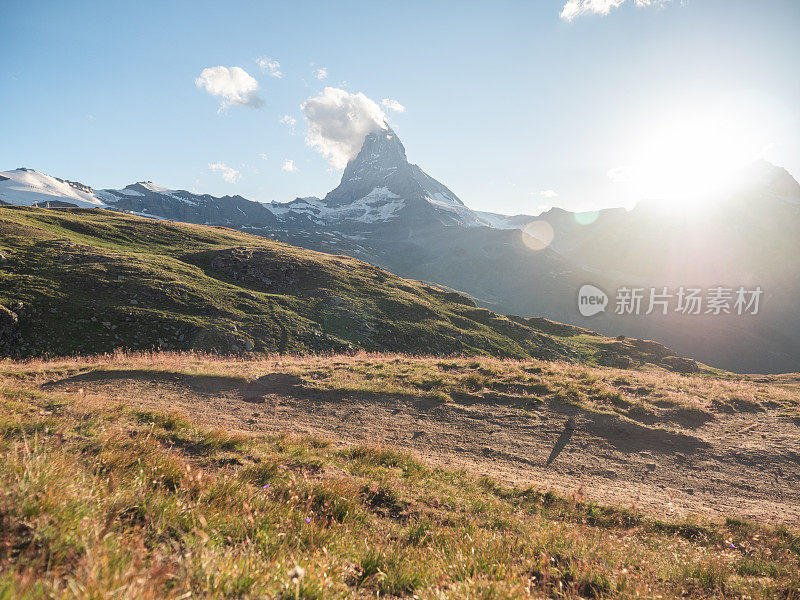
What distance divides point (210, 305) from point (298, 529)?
38563 millimetres

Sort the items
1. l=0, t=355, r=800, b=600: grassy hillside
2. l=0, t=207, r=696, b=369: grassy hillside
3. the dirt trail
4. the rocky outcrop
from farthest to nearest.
Answer: 1. l=0, t=207, r=696, b=369: grassy hillside
2. the rocky outcrop
3. the dirt trail
4. l=0, t=355, r=800, b=600: grassy hillside

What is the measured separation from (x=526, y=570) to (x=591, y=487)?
6.35 metres

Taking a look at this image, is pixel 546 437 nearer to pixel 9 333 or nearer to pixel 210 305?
pixel 210 305

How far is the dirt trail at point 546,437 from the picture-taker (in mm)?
9969

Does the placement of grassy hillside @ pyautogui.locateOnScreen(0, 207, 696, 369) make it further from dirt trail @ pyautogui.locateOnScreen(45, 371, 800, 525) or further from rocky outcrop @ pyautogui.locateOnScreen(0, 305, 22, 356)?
dirt trail @ pyautogui.locateOnScreen(45, 371, 800, 525)

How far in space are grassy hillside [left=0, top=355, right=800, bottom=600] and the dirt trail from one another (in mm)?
1603

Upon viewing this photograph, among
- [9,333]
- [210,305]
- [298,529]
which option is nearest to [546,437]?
[298,529]

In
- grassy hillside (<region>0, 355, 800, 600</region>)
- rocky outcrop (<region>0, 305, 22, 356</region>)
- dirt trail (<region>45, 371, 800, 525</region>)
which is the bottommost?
rocky outcrop (<region>0, 305, 22, 356</region>)

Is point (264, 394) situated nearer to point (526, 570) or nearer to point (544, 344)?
point (526, 570)

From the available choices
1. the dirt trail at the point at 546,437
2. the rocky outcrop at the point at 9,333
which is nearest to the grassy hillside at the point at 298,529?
the dirt trail at the point at 546,437

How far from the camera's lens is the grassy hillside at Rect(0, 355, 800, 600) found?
9.15ft

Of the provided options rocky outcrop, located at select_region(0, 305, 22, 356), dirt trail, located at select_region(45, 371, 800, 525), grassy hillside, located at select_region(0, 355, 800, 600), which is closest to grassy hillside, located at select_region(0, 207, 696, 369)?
rocky outcrop, located at select_region(0, 305, 22, 356)

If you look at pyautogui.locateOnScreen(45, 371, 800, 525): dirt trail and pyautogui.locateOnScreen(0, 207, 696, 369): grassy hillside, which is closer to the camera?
pyautogui.locateOnScreen(45, 371, 800, 525): dirt trail

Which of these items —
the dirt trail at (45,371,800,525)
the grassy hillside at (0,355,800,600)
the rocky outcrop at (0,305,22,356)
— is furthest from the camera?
the rocky outcrop at (0,305,22,356)
